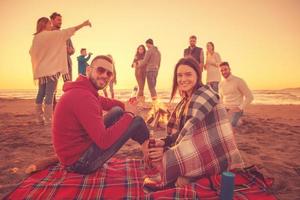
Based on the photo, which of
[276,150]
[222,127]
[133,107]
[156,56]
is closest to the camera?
[222,127]

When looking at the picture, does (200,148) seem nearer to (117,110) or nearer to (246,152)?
(117,110)

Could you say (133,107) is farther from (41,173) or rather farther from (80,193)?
(41,173)

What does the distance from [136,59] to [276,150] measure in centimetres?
674

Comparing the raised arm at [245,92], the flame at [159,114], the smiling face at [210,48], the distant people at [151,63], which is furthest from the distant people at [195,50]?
the flame at [159,114]

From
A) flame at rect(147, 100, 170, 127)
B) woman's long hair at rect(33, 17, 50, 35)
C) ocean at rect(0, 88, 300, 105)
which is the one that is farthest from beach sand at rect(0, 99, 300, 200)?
ocean at rect(0, 88, 300, 105)

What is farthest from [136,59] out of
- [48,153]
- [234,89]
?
[48,153]

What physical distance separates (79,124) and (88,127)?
0.74 ft

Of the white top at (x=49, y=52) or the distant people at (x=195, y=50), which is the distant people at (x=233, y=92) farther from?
the white top at (x=49, y=52)

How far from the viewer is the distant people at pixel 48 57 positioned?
21.1ft

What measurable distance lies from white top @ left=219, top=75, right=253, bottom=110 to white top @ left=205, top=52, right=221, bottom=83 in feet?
5.44

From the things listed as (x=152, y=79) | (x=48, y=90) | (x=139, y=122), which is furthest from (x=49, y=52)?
(x=139, y=122)

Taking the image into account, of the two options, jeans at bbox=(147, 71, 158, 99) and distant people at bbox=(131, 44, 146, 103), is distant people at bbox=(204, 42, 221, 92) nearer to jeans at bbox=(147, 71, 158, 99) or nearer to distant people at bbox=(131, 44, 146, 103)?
jeans at bbox=(147, 71, 158, 99)

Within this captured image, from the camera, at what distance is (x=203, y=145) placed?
299 cm

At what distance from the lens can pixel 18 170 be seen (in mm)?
3807
